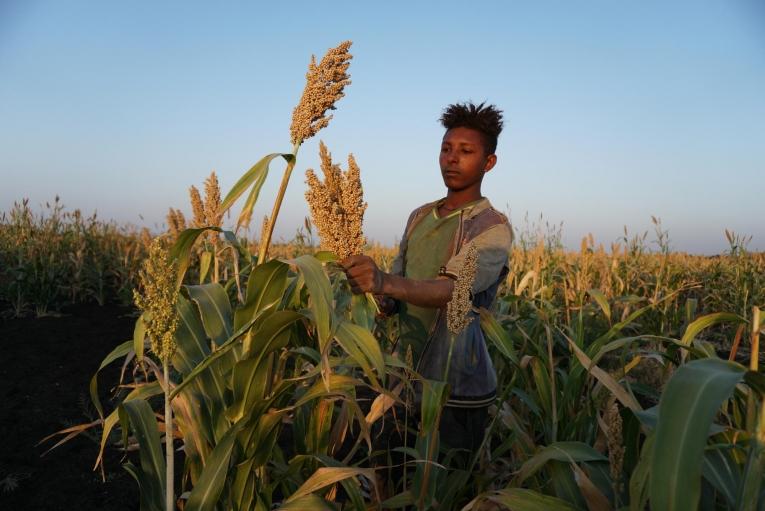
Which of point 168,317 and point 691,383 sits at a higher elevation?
point 168,317

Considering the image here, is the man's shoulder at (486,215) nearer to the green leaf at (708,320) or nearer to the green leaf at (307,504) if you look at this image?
the green leaf at (708,320)

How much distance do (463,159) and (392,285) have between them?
38.9 inches

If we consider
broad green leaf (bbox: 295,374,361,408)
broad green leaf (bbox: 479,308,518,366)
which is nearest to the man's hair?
broad green leaf (bbox: 479,308,518,366)

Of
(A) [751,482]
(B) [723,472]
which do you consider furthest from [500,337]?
(A) [751,482]

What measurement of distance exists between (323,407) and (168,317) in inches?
31.2

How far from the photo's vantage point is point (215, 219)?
8.27 feet

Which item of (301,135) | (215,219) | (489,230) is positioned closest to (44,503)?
(215,219)

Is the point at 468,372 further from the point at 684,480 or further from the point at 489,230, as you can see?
the point at 684,480

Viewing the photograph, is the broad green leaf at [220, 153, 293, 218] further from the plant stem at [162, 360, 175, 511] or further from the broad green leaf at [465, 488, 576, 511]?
the broad green leaf at [465, 488, 576, 511]

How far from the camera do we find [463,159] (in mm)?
2508

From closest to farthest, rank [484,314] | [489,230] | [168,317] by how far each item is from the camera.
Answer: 1. [168,317]
2. [484,314]
3. [489,230]

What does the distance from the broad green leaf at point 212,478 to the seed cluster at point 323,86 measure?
983 millimetres

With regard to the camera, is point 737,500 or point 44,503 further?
point 44,503

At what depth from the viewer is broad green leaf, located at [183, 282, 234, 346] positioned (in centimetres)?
179
